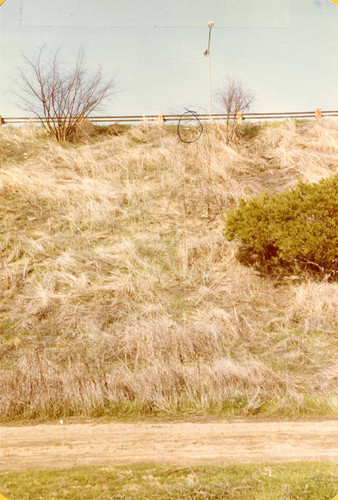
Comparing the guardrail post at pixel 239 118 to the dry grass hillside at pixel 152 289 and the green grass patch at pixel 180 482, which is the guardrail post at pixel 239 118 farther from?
the green grass patch at pixel 180 482

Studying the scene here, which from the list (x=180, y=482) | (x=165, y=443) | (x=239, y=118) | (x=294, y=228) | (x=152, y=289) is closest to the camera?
(x=180, y=482)

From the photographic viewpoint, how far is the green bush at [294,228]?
33.6 feet

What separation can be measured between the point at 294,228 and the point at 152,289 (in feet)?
12.9

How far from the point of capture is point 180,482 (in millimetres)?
4531

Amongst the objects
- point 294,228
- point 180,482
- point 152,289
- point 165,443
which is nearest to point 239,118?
point 294,228

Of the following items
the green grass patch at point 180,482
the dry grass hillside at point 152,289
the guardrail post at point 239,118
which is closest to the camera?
the green grass patch at point 180,482

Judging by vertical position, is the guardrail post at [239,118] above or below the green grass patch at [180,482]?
above

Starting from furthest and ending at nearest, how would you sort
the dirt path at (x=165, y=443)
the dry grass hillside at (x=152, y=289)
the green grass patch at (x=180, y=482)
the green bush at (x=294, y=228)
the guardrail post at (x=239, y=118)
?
the guardrail post at (x=239, y=118) < the green bush at (x=294, y=228) < the dry grass hillside at (x=152, y=289) < the dirt path at (x=165, y=443) < the green grass patch at (x=180, y=482)

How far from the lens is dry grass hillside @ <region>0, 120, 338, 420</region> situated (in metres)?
7.07

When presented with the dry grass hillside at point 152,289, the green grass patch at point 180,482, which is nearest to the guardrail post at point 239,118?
the dry grass hillside at point 152,289

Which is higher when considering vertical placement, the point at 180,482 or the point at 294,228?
the point at 294,228

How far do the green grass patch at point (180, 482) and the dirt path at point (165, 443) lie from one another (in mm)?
278

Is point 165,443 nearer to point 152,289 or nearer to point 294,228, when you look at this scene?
point 152,289

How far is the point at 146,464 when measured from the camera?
199 inches
